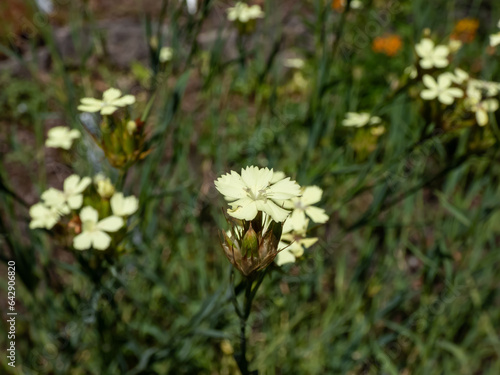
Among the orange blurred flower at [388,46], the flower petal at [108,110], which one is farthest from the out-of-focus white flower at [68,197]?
the orange blurred flower at [388,46]

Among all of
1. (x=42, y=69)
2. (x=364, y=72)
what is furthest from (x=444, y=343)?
(x=42, y=69)

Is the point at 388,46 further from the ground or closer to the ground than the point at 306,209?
further from the ground

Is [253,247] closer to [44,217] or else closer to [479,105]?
[44,217]

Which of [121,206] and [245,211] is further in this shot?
[121,206]

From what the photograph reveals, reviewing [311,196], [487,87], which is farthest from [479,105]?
[311,196]

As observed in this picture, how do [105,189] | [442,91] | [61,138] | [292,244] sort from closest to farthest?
[292,244] < [105,189] < [442,91] < [61,138]

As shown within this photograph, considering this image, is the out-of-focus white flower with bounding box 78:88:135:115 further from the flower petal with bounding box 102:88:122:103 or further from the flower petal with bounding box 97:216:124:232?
the flower petal with bounding box 97:216:124:232
